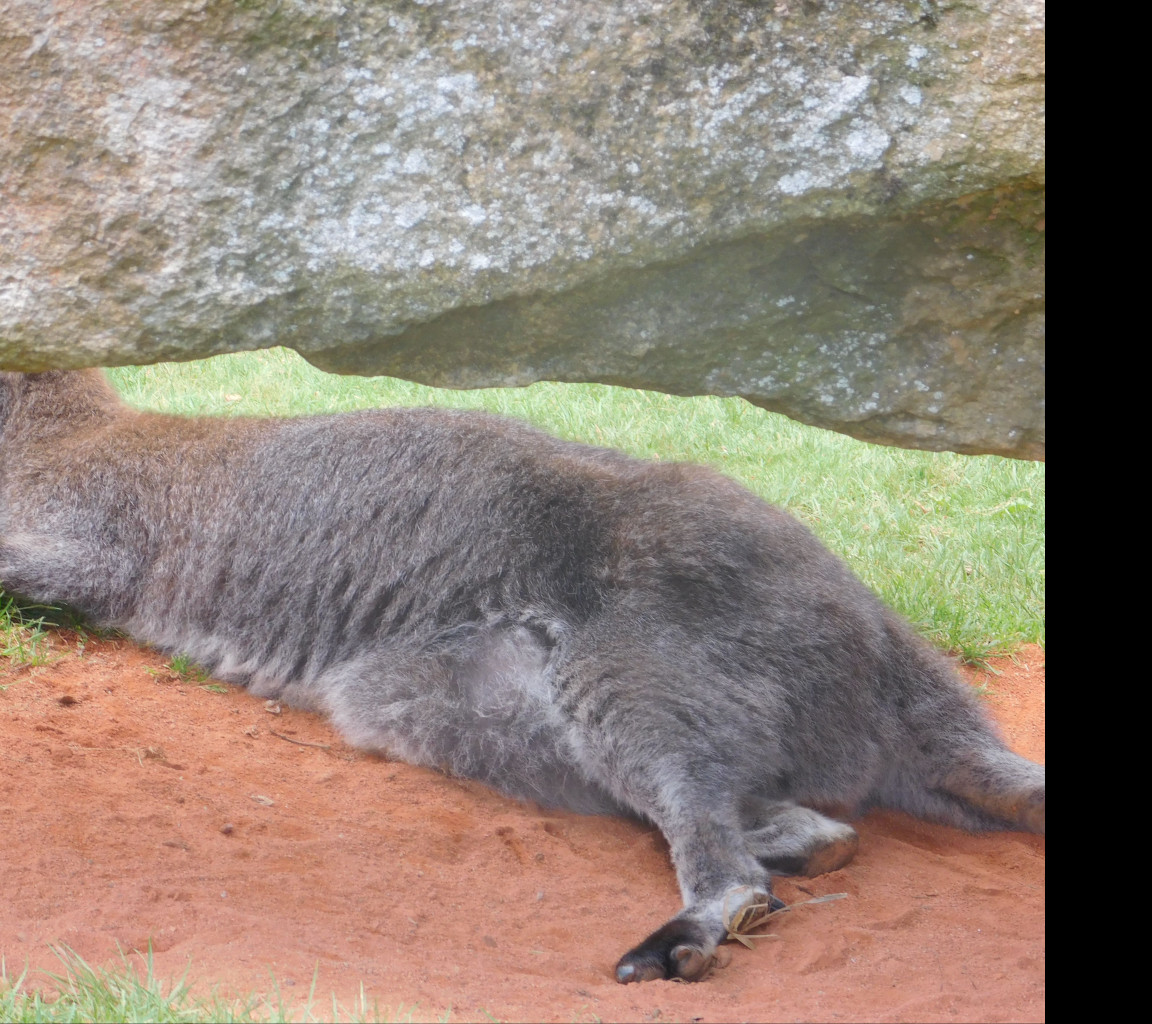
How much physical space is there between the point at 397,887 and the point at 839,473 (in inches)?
155

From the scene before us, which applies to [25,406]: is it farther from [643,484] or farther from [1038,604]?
[1038,604]

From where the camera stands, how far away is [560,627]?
3.94 metres

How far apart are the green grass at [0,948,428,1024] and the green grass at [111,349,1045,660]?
3.46m

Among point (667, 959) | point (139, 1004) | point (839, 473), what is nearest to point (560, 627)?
point (667, 959)

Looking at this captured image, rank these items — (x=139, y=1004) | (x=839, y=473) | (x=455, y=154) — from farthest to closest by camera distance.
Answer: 1. (x=839, y=473)
2. (x=455, y=154)
3. (x=139, y=1004)

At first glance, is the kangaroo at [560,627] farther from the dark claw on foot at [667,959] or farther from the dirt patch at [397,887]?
the dirt patch at [397,887]

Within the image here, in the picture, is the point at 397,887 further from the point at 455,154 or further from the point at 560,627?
the point at 455,154

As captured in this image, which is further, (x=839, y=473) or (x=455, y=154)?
(x=839, y=473)

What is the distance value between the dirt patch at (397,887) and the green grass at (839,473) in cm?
113

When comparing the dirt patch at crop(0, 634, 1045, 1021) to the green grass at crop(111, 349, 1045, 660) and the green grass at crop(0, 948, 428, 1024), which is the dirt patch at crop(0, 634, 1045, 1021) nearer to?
the green grass at crop(0, 948, 428, 1024)

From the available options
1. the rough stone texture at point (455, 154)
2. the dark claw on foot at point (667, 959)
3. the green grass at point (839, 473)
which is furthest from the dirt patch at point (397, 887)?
the rough stone texture at point (455, 154)

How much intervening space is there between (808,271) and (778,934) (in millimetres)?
1704

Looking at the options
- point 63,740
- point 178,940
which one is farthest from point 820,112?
point 63,740

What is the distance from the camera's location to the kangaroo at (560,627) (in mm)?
3627
